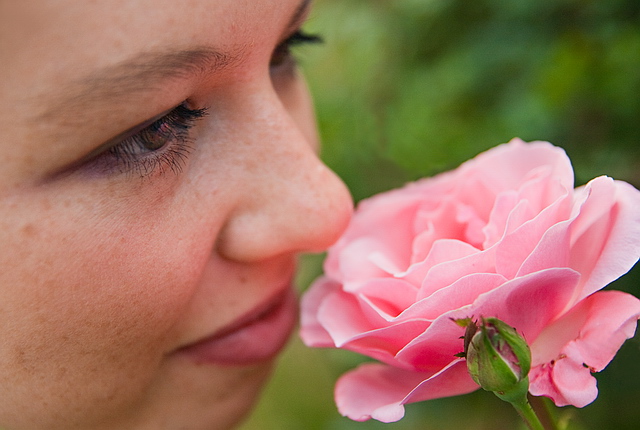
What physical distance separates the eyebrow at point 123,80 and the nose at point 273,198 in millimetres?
140

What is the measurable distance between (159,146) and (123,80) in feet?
0.42

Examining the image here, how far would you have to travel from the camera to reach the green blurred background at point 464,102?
1059 millimetres

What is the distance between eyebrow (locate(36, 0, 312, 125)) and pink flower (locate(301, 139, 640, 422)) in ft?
0.98

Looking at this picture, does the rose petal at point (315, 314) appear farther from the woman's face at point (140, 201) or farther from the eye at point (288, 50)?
the eye at point (288, 50)

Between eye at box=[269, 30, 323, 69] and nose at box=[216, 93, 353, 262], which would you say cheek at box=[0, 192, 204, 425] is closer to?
nose at box=[216, 93, 353, 262]

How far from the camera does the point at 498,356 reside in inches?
22.1

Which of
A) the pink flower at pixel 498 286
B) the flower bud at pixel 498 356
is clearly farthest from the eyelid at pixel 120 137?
the flower bud at pixel 498 356

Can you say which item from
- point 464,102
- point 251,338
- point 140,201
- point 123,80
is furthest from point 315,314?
point 464,102

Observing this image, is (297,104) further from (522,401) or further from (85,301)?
(522,401)

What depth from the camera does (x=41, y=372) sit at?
739 mm

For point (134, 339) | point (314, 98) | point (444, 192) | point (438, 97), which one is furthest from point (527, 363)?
point (314, 98)

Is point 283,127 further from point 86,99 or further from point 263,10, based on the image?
point 86,99

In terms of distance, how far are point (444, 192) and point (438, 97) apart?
0.41 metres

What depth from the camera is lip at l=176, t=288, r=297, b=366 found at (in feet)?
2.91
